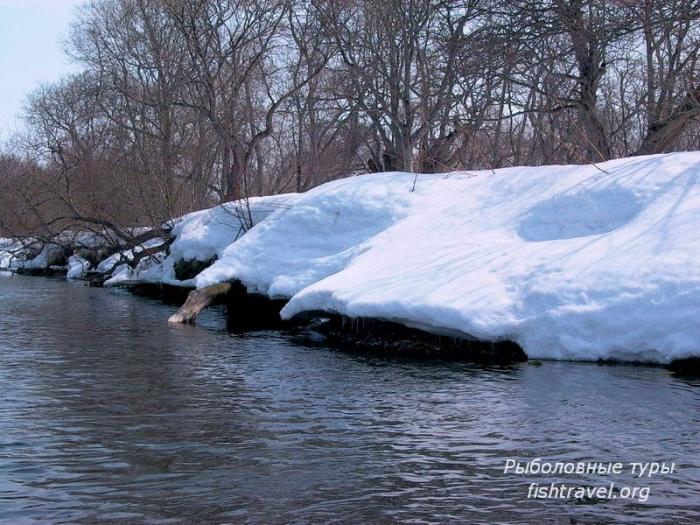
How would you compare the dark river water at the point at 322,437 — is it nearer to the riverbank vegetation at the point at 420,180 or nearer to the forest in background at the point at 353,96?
the riverbank vegetation at the point at 420,180

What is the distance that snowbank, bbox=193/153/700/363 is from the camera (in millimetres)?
10773

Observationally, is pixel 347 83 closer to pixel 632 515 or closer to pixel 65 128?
pixel 65 128

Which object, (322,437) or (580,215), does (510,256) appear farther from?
(322,437)

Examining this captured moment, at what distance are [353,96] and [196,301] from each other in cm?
1150

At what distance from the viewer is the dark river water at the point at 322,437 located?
5.47 m

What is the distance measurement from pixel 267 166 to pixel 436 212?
2632cm

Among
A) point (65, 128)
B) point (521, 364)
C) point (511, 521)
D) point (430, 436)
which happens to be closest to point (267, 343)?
point (521, 364)

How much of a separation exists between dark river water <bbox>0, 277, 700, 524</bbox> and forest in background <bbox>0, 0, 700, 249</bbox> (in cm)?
788

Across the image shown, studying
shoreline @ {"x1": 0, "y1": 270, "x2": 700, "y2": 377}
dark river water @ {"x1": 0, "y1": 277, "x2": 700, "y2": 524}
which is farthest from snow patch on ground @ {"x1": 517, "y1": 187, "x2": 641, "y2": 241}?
dark river water @ {"x1": 0, "y1": 277, "x2": 700, "y2": 524}

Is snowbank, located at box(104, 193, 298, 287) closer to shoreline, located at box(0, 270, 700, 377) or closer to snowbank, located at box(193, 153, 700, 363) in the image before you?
snowbank, located at box(193, 153, 700, 363)

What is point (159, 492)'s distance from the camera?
18.7ft

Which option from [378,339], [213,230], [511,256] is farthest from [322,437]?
[213,230]

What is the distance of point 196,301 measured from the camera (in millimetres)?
16297

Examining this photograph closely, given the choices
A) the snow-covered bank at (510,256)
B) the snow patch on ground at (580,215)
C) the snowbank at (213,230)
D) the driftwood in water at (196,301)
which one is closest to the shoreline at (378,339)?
the snow-covered bank at (510,256)
